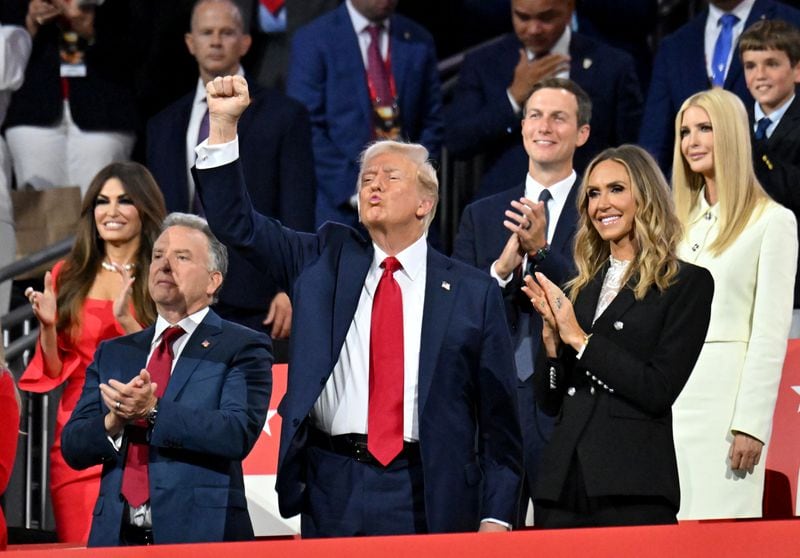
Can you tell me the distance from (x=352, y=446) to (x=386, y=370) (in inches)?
9.2

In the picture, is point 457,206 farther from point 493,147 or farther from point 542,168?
point 542,168

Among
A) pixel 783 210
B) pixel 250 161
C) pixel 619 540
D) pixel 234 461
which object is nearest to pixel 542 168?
pixel 783 210

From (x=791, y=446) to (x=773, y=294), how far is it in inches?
29.1

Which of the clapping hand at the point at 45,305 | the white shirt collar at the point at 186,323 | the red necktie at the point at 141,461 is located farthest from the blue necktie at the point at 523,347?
the clapping hand at the point at 45,305

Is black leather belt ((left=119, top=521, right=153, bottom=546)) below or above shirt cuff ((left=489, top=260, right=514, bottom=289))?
below

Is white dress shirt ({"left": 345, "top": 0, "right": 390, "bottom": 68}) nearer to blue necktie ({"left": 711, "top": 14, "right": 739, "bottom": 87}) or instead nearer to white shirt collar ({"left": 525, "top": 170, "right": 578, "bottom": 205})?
blue necktie ({"left": 711, "top": 14, "right": 739, "bottom": 87})

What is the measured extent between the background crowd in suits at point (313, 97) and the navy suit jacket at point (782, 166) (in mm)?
11

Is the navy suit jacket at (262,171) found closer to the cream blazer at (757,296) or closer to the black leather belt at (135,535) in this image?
the cream blazer at (757,296)

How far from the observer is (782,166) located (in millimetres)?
5953

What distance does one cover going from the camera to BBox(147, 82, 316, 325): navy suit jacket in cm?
645

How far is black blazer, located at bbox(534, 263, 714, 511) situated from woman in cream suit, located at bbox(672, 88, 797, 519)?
2.07 feet

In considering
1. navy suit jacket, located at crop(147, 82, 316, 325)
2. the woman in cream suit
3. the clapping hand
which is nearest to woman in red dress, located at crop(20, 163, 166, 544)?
the clapping hand

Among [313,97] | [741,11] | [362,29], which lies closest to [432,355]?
[313,97]

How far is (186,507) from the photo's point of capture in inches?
173
